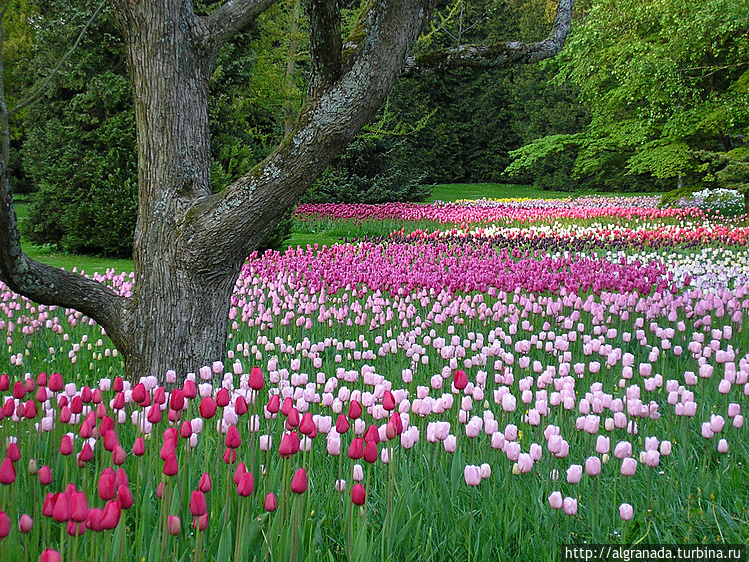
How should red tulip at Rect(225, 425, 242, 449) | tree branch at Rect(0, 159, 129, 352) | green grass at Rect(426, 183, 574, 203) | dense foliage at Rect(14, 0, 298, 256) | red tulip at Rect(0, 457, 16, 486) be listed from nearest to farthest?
red tulip at Rect(0, 457, 16, 486)
red tulip at Rect(225, 425, 242, 449)
tree branch at Rect(0, 159, 129, 352)
dense foliage at Rect(14, 0, 298, 256)
green grass at Rect(426, 183, 574, 203)

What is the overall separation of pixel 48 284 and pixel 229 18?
2.04m

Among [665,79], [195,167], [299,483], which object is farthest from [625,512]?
[665,79]

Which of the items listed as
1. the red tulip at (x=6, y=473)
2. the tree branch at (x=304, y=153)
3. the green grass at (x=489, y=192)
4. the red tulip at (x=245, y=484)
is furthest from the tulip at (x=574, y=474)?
the green grass at (x=489, y=192)

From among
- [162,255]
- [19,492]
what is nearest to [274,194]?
[162,255]

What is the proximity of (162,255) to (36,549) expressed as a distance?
239cm

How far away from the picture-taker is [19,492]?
2533mm

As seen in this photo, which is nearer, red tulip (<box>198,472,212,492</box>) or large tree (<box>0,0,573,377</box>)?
red tulip (<box>198,472,212,492</box>)

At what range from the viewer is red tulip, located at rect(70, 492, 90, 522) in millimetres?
1644

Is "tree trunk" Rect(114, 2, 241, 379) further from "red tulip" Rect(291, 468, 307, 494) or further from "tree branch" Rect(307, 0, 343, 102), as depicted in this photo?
"red tulip" Rect(291, 468, 307, 494)

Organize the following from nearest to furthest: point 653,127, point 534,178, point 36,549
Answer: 1. point 36,549
2. point 653,127
3. point 534,178

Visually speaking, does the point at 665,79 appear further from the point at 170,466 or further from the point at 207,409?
the point at 170,466

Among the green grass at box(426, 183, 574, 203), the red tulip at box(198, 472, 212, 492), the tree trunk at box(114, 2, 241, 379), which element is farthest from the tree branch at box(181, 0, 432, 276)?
the green grass at box(426, 183, 574, 203)

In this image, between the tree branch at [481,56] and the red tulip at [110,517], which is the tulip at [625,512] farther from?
the tree branch at [481,56]

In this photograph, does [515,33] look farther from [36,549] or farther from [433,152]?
[36,549]
